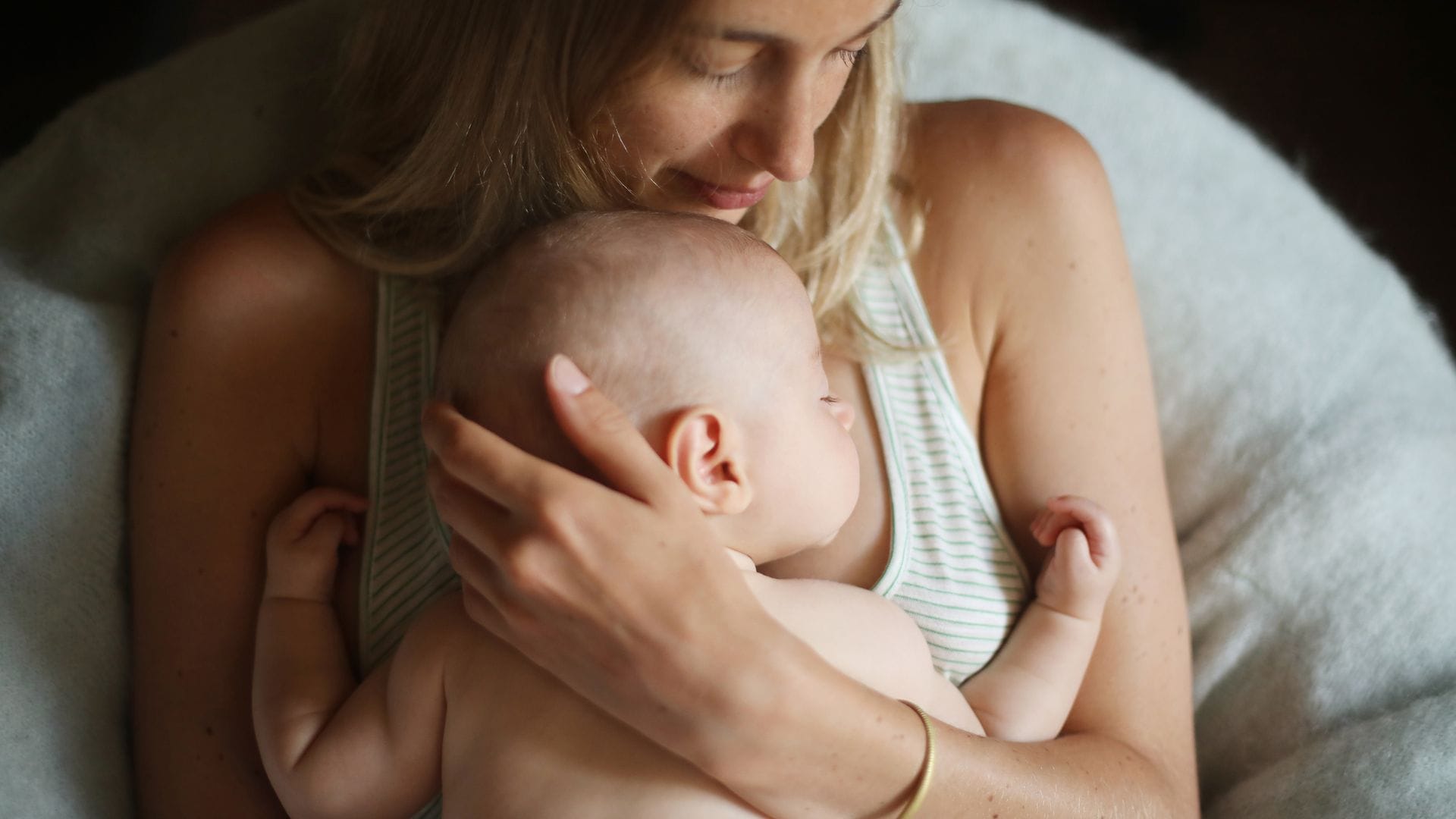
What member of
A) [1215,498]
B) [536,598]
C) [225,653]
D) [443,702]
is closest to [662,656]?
[536,598]

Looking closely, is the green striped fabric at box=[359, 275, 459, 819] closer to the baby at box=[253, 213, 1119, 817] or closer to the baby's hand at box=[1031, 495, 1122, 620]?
the baby at box=[253, 213, 1119, 817]

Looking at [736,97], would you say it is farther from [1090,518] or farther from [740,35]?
[1090,518]

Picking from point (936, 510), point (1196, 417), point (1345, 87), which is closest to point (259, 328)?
point (936, 510)

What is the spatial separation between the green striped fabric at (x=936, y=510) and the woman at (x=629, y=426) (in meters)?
0.02

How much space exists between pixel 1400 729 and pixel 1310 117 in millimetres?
1597

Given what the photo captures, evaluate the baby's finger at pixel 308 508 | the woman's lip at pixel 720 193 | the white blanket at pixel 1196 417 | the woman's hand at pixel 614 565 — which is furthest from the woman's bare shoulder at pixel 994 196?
the baby's finger at pixel 308 508

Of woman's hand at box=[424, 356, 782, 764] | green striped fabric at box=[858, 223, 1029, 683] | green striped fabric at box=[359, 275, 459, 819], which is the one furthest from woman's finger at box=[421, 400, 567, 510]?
green striped fabric at box=[858, 223, 1029, 683]

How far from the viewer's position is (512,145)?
1148 mm

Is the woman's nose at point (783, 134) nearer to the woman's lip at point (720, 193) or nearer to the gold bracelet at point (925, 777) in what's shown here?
the woman's lip at point (720, 193)

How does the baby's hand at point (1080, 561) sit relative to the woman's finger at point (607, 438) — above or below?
below

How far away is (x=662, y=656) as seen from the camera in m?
0.94

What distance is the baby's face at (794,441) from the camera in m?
1.01

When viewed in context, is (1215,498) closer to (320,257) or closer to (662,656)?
(662,656)

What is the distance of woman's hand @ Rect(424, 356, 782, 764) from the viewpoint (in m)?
0.92
